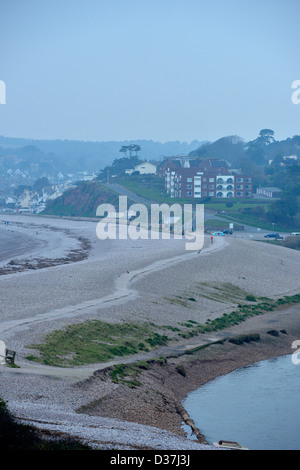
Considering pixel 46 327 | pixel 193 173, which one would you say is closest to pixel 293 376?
pixel 46 327

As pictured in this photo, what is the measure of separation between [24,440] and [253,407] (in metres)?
11.9

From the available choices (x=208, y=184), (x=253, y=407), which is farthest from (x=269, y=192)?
(x=253, y=407)

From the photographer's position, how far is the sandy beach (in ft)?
64.5

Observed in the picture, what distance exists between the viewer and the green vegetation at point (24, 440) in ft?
46.4

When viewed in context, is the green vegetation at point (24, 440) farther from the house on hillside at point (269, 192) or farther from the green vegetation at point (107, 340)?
the house on hillside at point (269, 192)

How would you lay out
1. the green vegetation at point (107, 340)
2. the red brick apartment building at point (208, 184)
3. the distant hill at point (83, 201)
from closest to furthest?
1. the green vegetation at point (107, 340)
2. the red brick apartment building at point (208, 184)
3. the distant hill at point (83, 201)

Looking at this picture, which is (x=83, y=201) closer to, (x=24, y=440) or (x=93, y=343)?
(x=93, y=343)

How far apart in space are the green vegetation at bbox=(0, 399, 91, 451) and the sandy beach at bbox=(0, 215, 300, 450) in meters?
0.76

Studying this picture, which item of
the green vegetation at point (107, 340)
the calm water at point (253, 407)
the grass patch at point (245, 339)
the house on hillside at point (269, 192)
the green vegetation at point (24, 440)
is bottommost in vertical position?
the calm water at point (253, 407)

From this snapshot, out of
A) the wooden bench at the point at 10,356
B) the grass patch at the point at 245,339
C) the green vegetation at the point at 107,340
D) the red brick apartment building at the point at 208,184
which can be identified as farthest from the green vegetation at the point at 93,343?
the red brick apartment building at the point at 208,184

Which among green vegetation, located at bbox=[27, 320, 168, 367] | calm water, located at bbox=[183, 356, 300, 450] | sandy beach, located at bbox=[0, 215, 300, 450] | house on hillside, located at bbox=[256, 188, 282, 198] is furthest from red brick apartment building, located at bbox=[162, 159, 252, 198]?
calm water, located at bbox=[183, 356, 300, 450]

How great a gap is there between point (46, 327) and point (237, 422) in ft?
30.4

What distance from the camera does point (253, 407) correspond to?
24484 millimetres

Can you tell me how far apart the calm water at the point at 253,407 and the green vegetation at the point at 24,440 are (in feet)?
22.7
